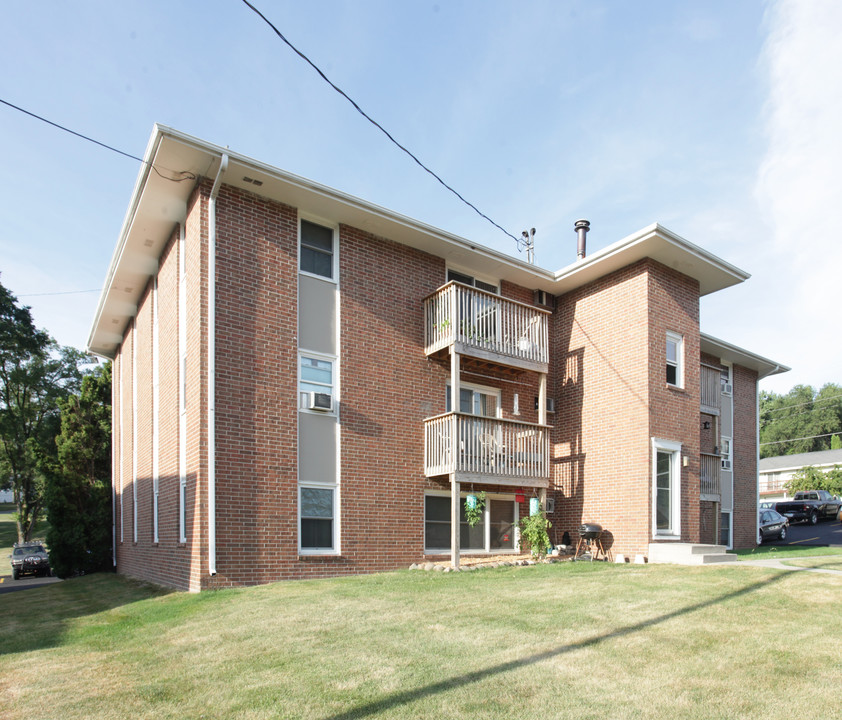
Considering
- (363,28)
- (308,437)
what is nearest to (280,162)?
(363,28)

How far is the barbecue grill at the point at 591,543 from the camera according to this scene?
49.2ft

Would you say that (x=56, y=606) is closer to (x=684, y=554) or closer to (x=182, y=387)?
(x=182, y=387)

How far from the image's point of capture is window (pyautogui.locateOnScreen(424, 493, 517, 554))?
14688 millimetres

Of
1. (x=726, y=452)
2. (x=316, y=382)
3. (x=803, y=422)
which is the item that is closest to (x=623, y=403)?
(x=316, y=382)

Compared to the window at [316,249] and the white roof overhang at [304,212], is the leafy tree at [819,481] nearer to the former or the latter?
the white roof overhang at [304,212]

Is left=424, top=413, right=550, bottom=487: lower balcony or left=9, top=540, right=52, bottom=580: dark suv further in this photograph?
left=9, top=540, right=52, bottom=580: dark suv

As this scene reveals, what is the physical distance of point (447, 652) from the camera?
6.71m

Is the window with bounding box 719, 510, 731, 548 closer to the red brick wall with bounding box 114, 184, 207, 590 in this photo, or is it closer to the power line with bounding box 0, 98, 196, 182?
the red brick wall with bounding box 114, 184, 207, 590

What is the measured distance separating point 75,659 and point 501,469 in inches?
354

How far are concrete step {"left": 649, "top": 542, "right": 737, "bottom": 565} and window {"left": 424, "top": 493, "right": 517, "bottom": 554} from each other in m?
3.26

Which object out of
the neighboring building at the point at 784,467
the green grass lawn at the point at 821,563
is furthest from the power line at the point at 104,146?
Result: the neighboring building at the point at 784,467

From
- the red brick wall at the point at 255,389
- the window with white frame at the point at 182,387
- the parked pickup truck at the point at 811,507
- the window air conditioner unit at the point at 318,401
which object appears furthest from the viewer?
the parked pickup truck at the point at 811,507

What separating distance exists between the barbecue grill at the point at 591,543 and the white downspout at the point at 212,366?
7.90 metres

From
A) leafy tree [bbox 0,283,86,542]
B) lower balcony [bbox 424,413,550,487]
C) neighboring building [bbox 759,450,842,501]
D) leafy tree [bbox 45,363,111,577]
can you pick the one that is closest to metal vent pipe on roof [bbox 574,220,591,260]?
lower balcony [bbox 424,413,550,487]
